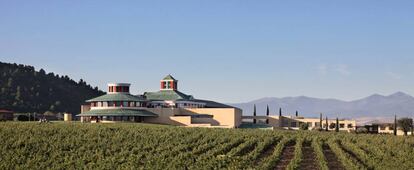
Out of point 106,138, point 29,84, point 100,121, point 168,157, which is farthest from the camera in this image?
point 29,84

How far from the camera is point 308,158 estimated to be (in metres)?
68.3

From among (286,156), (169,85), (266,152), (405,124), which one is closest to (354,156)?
(286,156)

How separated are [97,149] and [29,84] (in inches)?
4928

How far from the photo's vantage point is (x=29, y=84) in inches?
7677

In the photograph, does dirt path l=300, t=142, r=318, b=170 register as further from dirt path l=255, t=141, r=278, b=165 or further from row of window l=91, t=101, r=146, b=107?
row of window l=91, t=101, r=146, b=107

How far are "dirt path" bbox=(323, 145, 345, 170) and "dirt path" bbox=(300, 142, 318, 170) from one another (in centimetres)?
131

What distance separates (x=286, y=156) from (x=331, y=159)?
4468mm

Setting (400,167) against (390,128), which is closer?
(400,167)

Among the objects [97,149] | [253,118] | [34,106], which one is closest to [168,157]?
[97,149]

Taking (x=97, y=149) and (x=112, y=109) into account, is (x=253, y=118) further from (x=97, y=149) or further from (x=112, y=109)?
(x=97, y=149)

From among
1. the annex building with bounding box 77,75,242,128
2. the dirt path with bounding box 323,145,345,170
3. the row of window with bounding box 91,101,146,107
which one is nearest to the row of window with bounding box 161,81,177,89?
the annex building with bounding box 77,75,242,128

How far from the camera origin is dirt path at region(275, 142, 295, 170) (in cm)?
6245

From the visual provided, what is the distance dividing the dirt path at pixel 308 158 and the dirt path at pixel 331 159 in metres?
1.31

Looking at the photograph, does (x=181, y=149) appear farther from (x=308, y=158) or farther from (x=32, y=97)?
(x=32, y=97)
